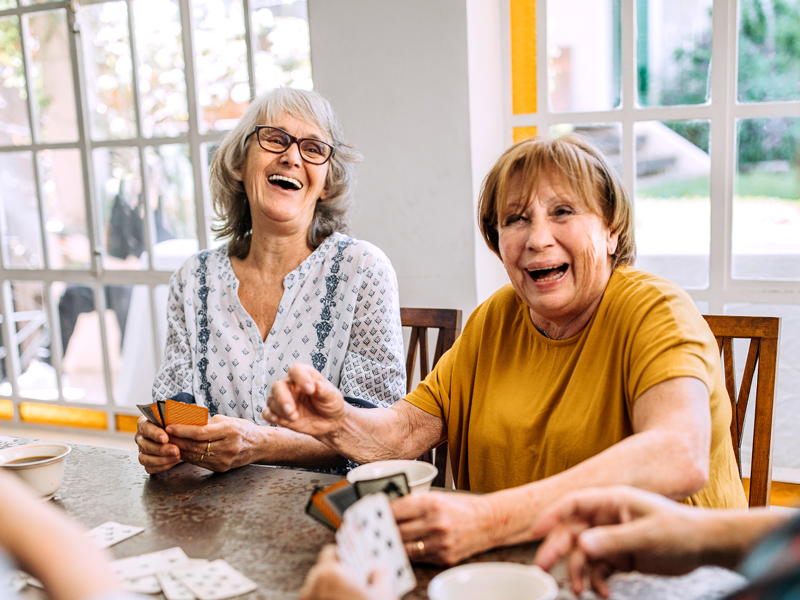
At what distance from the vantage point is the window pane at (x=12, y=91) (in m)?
3.34

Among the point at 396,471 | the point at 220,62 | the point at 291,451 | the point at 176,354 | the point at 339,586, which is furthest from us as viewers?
the point at 220,62

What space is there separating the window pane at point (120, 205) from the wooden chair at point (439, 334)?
1.89 metres

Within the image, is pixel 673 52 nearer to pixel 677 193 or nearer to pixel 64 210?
A: pixel 677 193

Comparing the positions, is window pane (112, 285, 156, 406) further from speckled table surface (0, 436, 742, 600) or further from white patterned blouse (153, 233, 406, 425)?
speckled table surface (0, 436, 742, 600)

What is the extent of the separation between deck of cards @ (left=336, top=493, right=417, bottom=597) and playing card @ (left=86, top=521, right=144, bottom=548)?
1.62ft

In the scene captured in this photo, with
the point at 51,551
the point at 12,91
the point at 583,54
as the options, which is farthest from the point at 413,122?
the point at 12,91

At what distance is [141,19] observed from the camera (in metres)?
3.01

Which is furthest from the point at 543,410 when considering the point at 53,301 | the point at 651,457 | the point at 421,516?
the point at 53,301

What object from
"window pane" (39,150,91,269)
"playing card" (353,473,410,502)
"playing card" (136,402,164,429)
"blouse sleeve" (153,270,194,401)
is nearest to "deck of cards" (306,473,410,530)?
"playing card" (353,473,410,502)

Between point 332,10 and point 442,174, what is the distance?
715 millimetres

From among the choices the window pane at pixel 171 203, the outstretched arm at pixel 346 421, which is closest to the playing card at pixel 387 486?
the outstretched arm at pixel 346 421

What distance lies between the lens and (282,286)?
1826 millimetres

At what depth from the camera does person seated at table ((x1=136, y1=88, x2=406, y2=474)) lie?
5.57 feet

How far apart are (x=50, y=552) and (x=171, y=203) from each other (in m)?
2.62
